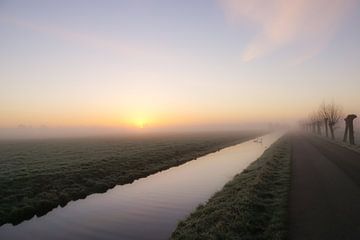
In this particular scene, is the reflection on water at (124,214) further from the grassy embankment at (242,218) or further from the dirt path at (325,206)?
the dirt path at (325,206)

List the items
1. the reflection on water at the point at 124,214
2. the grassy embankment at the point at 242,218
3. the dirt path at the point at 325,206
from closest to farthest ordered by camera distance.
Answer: the dirt path at the point at 325,206 → the grassy embankment at the point at 242,218 → the reflection on water at the point at 124,214

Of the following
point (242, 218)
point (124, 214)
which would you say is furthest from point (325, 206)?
point (124, 214)

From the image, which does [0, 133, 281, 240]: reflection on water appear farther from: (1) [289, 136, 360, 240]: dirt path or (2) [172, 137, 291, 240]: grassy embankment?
(1) [289, 136, 360, 240]: dirt path

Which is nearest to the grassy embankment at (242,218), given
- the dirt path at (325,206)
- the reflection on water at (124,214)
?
the dirt path at (325,206)

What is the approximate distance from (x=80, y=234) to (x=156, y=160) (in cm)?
2580

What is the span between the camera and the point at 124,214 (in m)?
15.7

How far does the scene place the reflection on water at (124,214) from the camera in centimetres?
1297

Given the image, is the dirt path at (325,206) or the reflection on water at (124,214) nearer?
the dirt path at (325,206)

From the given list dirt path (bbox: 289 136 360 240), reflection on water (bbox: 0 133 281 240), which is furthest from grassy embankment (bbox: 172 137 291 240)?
reflection on water (bbox: 0 133 281 240)

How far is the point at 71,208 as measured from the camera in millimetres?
17500

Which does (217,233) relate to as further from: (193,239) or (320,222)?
(320,222)

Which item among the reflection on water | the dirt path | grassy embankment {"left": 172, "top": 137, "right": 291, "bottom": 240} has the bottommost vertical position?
the reflection on water

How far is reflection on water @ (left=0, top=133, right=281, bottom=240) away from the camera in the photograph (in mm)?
12969

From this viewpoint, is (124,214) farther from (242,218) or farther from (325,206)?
(325,206)
